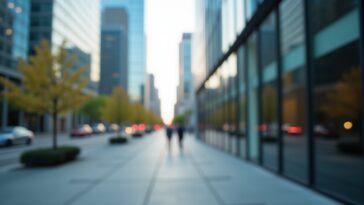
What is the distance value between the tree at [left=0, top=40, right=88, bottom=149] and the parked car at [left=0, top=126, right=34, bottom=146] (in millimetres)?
11580

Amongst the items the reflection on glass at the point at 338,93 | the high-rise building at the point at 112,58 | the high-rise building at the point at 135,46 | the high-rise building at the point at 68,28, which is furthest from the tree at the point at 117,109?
the high-rise building at the point at 135,46

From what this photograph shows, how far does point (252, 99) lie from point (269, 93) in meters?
2.17

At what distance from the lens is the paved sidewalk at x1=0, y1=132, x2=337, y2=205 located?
22.1ft

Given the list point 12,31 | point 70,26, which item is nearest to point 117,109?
point 12,31

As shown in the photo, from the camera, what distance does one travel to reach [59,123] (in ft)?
209

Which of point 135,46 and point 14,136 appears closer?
point 14,136

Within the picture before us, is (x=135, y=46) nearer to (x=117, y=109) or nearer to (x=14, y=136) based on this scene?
(x=117, y=109)

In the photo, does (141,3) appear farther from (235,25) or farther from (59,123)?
(235,25)

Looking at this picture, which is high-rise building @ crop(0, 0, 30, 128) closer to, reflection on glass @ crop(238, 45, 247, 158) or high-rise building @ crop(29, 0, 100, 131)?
high-rise building @ crop(29, 0, 100, 131)

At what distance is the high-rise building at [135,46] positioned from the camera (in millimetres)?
151750

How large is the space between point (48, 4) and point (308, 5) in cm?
6033

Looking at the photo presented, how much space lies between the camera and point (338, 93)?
275 inches

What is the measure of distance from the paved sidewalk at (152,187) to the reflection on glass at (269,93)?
2.98 feet

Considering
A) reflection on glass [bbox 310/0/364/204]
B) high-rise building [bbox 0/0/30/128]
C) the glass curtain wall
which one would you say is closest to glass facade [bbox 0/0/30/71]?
high-rise building [bbox 0/0/30/128]
